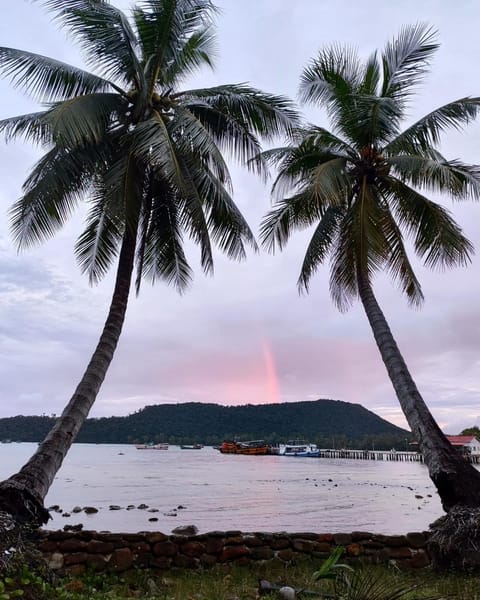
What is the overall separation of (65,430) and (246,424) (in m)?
158

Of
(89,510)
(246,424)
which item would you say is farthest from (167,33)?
(246,424)

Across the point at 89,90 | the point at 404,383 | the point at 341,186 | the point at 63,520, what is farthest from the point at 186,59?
the point at 63,520

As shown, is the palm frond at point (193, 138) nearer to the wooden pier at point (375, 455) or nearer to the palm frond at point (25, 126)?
the palm frond at point (25, 126)

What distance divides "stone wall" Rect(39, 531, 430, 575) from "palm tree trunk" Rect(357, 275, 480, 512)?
1.01m

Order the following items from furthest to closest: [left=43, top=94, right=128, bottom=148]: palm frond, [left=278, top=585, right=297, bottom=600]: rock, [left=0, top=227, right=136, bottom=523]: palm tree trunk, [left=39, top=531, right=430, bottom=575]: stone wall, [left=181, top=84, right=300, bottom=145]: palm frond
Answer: [left=181, top=84, right=300, bottom=145]: palm frond → [left=43, top=94, right=128, bottom=148]: palm frond → [left=39, top=531, right=430, bottom=575]: stone wall → [left=0, top=227, right=136, bottom=523]: palm tree trunk → [left=278, top=585, right=297, bottom=600]: rock

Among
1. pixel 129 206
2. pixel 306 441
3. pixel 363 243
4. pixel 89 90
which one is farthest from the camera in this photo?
pixel 306 441

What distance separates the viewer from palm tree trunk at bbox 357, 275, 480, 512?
30.8 feet

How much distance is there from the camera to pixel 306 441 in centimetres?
15425

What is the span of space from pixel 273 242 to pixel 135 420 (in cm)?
15620

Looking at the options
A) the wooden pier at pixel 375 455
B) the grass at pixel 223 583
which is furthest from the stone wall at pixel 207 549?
the wooden pier at pixel 375 455

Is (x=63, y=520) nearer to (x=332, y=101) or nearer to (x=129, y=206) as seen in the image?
(x=129, y=206)

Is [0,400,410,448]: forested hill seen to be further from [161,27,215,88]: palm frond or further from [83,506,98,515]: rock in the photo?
[161,27,215,88]: palm frond

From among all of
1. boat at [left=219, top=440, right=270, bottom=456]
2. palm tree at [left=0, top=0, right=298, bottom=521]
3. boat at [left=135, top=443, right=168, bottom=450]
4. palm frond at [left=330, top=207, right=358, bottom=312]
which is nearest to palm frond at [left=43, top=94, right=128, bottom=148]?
palm tree at [left=0, top=0, right=298, bottom=521]

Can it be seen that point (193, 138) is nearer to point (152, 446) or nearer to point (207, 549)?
point (207, 549)
